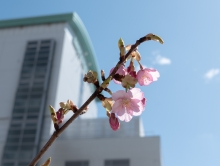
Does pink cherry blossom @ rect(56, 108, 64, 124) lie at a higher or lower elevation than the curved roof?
lower

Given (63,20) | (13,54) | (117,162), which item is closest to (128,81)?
(117,162)

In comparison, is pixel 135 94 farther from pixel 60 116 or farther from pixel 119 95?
pixel 60 116

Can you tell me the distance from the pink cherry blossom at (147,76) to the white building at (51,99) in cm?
1000

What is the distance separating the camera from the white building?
10.9 meters

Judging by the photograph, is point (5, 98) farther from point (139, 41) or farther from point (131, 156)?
point (139, 41)

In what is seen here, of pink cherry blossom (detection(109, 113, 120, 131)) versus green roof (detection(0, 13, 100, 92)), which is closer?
pink cherry blossom (detection(109, 113, 120, 131))

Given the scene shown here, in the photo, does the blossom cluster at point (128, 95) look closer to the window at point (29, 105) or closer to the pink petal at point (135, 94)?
the pink petal at point (135, 94)

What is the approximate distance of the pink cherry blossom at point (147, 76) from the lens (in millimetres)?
685

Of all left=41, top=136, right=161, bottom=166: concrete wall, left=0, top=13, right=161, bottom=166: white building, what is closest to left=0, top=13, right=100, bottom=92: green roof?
left=0, top=13, right=161, bottom=166: white building

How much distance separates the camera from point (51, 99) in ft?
42.9

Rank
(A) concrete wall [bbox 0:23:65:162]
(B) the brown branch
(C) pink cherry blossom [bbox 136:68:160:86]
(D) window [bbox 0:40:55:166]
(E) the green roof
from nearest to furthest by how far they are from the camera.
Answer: (B) the brown branch < (C) pink cherry blossom [bbox 136:68:160:86] < (D) window [bbox 0:40:55:166] < (A) concrete wall [bbox 0:23:65:162] < (E) the green roof

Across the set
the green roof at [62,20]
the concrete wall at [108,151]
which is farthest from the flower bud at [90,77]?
the green roof at [62,20]

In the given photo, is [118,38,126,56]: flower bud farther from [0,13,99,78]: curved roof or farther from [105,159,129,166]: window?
[0,13,99,78]: curved roof

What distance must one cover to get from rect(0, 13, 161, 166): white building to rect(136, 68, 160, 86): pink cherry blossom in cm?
1000
